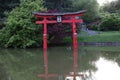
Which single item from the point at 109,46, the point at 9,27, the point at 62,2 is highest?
the point at 62,2

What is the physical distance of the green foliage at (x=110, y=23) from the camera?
3216 cm

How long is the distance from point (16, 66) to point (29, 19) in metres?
10.8

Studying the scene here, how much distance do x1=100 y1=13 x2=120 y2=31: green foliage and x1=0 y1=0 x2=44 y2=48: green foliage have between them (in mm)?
9609

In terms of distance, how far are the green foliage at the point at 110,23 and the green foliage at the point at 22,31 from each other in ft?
31.5

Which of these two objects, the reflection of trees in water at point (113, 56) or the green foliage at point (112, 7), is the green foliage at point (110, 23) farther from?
the reflection of trees in water at point (113, 56)

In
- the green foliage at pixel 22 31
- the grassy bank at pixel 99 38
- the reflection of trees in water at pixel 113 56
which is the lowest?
the reflection of trees in water at pixel 113 56

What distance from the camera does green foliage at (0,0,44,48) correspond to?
2414 centimetres

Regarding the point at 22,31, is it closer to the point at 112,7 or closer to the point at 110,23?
the point at 110,23

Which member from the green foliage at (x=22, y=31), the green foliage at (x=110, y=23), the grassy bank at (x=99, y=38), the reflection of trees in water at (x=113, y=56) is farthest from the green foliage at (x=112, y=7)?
the reflection of trees in water at (x=113, y=56)

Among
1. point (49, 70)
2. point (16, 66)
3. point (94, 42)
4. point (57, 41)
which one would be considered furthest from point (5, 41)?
point (49, 70)

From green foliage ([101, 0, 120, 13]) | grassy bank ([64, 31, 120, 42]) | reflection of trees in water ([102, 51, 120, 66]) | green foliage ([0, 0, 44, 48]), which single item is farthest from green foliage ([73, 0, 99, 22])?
reflection of trees in water ([102, 51, 120, 66])

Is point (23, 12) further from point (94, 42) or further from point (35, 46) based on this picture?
point (94, 42)

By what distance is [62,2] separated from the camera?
38062 mm

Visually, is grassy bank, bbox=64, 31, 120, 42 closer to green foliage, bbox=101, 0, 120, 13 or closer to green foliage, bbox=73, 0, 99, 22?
green foliage, bbox=73, 0, 99, 22
